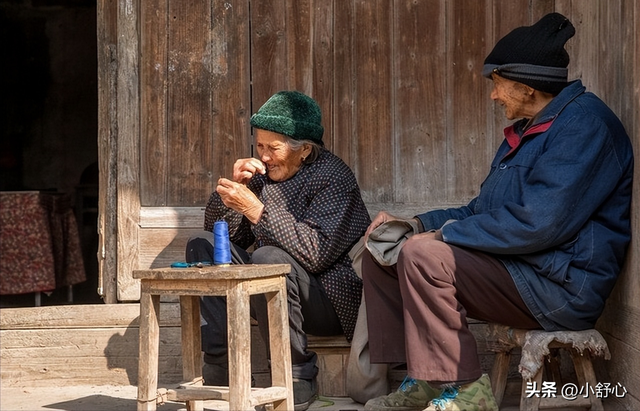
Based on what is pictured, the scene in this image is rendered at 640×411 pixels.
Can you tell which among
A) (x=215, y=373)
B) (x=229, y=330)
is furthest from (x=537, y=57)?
(x=215, y=373)

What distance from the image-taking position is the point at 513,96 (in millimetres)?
3529

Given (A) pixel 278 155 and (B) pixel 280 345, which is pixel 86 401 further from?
(A) pixel 278 155

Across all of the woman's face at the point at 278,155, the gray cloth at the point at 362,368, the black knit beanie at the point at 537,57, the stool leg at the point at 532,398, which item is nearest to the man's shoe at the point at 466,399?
the stool leg at the point at 532,398

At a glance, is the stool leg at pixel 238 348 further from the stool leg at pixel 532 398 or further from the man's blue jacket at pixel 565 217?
the stool leg at pixel 532 398

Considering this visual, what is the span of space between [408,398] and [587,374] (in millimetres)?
703

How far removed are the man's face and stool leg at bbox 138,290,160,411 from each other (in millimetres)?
1570

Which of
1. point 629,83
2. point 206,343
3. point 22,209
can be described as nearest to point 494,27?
point 629,83

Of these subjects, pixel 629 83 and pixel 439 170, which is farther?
pixel 439 170

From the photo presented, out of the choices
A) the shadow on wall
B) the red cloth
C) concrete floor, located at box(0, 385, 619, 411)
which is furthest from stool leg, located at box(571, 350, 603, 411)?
the red cloth

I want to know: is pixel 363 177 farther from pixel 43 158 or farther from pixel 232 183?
pixel 43 158

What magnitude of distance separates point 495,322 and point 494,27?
164 centimetres

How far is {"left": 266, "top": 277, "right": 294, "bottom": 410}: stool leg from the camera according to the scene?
3361mm

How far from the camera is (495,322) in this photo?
3.46 metres

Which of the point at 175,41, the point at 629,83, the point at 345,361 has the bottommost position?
the point at 345,361
